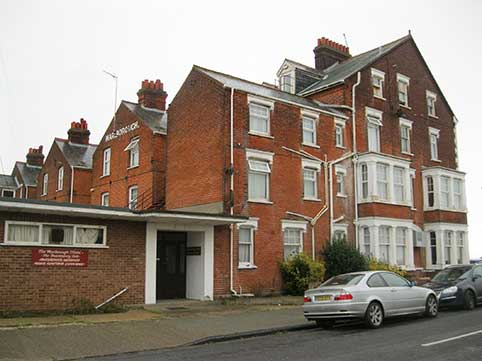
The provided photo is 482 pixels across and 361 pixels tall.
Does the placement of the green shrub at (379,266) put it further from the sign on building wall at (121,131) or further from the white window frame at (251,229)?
the sign on building wall at (121,131)

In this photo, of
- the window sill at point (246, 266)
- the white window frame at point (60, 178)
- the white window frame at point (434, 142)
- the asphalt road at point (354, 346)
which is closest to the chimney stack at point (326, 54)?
the white window frame at point (434, 142)

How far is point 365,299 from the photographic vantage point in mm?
13070

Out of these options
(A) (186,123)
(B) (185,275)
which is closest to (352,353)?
(B) (185,275)

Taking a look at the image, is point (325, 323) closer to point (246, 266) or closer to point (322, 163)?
point (246, 266)

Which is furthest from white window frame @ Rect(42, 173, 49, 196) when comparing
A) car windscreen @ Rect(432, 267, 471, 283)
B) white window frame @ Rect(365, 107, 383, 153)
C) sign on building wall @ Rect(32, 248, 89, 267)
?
car windscreen @ Rect(432, 267, 471, 283)

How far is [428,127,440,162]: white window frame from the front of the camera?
31.9 meters

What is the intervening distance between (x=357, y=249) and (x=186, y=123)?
10272 mm

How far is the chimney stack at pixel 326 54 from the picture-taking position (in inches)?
1373

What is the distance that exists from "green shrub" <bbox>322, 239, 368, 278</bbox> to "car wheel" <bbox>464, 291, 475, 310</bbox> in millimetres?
6828

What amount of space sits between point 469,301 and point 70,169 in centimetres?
2774

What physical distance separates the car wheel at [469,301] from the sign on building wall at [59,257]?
12.2 m

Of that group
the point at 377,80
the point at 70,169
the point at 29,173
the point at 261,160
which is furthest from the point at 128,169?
the point at 29,173

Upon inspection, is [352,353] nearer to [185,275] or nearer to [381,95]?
[185,275]

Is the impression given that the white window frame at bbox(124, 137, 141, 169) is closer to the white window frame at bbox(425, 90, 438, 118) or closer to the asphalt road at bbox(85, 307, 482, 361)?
the white window frame at bbox(425, 90, 438, 118)
